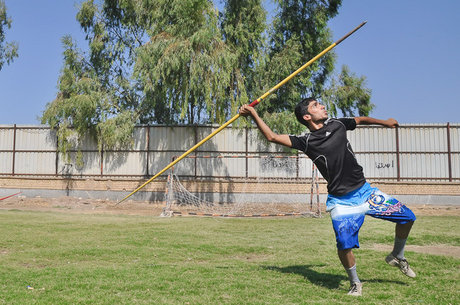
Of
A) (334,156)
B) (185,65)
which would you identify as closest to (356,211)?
(334,156)

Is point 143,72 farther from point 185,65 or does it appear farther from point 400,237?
point 400,237

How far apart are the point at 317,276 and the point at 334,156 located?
5.46ft

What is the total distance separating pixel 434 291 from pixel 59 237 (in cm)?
745

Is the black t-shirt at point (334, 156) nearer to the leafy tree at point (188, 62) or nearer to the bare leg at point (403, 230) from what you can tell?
the bare leg at point (403, 230)

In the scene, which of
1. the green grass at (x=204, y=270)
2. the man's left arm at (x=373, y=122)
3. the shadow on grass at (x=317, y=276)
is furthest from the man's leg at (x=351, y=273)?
the man's left arm at (x=373, y=122)

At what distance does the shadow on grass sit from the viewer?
4.86 meters

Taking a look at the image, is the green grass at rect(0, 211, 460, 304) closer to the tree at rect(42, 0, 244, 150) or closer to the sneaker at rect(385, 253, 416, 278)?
the sneaker at rect(385, 253, 416, 278)

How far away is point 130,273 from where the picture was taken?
5.28 meters

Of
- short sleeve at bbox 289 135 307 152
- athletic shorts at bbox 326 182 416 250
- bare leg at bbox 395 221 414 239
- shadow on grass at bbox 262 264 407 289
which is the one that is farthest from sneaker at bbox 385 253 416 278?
short sleeve at bbox 289 135 307 152

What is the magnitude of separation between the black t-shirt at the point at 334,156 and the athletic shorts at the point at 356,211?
0.10 metres

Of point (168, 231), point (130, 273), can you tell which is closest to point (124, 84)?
point (168, 231)

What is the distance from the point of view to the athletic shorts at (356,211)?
14.7 ft

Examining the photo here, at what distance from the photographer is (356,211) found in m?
4.53

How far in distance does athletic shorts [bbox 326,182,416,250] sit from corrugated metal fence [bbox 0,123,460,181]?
1744cm
